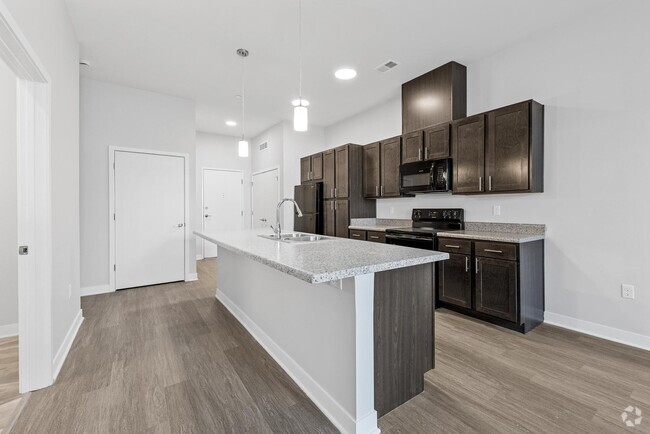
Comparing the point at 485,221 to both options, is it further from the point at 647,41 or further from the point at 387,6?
the point at 387,6

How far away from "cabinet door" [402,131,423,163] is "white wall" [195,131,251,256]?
4.23 metres

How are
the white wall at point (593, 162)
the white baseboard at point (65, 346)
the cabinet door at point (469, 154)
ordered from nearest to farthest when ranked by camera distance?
the white baseboard at point (65, 346), the white wall at point (593, 162), the cabinet door at point (469, 154)

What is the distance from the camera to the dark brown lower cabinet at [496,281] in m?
2.61

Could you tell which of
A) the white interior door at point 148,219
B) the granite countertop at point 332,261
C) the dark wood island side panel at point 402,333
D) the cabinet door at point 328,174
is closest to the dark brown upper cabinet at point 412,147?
the cabinet door at point 328,174

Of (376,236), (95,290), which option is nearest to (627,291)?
(376,236)

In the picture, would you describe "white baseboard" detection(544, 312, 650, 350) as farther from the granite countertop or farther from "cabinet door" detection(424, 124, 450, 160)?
the granite countertop

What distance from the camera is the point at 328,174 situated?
4973mm

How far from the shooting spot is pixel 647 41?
2.33m

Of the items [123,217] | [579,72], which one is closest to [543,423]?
[579,72]

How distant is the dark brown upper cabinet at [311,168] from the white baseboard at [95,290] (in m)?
3.42

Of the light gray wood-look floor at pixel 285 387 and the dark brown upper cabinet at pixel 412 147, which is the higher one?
the dark brown upper cabinet at pixel 412 147

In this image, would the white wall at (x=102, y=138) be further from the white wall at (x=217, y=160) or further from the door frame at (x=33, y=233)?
the door frame at (x=33, y=233)

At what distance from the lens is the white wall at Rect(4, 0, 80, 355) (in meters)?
1.85

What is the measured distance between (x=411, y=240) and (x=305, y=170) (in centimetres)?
283
